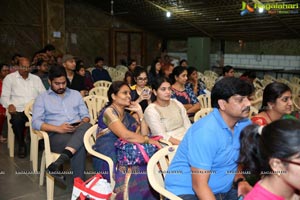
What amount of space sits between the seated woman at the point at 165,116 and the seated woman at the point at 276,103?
731 millimetres

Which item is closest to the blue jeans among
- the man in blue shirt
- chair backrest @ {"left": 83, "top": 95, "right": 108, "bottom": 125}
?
the man in blue shirt

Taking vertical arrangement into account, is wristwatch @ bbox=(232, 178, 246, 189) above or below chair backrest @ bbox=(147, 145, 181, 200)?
below

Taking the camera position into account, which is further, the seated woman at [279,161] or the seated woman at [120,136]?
the seated woman at [120,136]

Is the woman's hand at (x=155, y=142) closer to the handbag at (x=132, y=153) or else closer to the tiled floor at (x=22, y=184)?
the handbag at (x=132, y=153)

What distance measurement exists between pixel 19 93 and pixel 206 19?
5657 millimetres

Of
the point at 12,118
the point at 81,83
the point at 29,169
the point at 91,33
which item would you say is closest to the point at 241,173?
the point at 29,169

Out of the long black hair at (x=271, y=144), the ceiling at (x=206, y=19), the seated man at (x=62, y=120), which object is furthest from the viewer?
the ceiling at (x=206, y=19)

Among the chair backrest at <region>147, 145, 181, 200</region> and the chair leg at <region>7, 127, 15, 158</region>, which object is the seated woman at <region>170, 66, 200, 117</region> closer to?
the chair backrest at <region>147, 145, 181, 200</region>

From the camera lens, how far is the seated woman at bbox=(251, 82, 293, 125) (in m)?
2.30

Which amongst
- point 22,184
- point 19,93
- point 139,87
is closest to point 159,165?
point 22,184

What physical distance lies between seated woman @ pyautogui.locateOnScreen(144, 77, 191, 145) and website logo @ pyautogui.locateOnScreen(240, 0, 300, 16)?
434 centimetres

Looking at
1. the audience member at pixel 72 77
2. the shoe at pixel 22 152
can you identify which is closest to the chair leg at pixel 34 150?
the shoe at pixel 22 152

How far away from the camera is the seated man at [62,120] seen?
2.64 meters

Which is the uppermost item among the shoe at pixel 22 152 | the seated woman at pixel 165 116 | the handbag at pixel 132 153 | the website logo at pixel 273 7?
the website logo at pixel 273 7
